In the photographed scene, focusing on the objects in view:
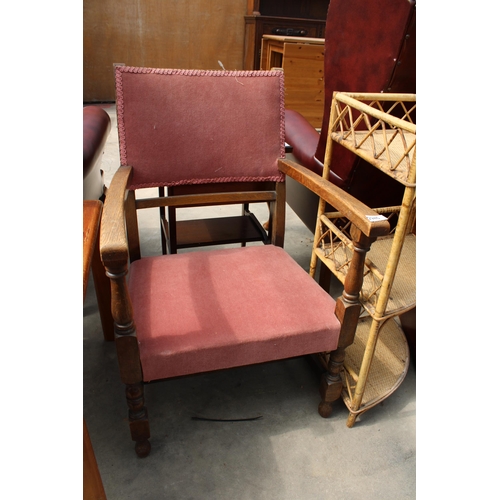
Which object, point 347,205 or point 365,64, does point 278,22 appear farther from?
point 347,205

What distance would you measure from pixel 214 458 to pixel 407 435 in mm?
621

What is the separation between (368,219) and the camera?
102 centimetres

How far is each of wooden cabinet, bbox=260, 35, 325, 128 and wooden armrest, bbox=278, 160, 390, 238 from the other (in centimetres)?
264

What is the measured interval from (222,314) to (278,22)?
4546mm

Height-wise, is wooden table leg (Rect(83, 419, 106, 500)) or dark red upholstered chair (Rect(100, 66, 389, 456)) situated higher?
dark red upholstered chair (Rect(100, 66, 389, 456))

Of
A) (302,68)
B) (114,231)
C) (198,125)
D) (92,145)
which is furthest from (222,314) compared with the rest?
(302,68)

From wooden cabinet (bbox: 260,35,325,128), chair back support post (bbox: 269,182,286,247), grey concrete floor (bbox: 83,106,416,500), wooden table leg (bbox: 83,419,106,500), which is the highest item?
wooden cabinet (bbox: 260,35,325,128)

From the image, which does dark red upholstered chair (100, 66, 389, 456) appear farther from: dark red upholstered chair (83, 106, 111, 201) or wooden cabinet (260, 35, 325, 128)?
wooden cabinet (260, 35, 325, 128)

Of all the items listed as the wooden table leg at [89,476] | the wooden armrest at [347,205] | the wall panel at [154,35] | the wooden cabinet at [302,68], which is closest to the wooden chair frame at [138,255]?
the wooden armrest at [347,205]

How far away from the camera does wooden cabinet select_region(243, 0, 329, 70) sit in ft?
15.5

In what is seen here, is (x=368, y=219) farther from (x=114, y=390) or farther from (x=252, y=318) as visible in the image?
(x=114, y=390)

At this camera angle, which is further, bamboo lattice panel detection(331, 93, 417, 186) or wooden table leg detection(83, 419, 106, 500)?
bamboo lattice panel detection(331, 93, 417, 186)

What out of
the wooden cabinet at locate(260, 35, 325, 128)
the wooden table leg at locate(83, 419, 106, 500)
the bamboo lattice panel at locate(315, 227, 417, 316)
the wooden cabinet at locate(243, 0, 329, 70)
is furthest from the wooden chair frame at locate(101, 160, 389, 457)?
the wooden cabinet at locate(243, 0, 329, 70)

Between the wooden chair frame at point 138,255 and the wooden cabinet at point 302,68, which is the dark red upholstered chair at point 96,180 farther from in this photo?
the wooden cabinet at point 302,68
